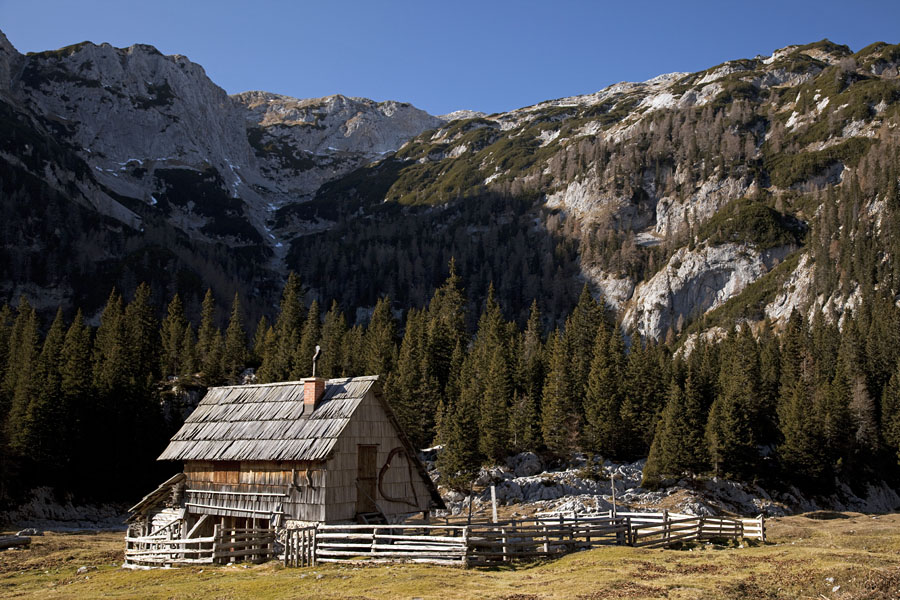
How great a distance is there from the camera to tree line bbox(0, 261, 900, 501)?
71688mm

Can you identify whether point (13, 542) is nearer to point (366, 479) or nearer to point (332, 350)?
point (366, 479)

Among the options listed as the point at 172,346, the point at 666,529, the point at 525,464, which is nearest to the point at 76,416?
the point at 172,346

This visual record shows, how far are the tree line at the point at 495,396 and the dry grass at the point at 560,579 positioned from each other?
130 ft

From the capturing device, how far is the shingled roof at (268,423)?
3322cm

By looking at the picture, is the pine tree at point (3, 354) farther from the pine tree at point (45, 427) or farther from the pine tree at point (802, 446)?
the pine tree at point (802, 446)

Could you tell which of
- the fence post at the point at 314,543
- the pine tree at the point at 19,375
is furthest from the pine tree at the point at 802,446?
the pine tree at the point at 19,375

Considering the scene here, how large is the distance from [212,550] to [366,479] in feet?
25.3

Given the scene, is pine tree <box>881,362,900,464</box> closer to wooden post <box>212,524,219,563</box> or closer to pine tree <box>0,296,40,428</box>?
wooden post <box>212,524,219,563</box>

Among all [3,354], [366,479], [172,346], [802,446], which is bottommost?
[802,446]

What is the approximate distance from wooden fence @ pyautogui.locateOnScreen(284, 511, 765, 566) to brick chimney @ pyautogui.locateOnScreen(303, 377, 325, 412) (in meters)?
6.42

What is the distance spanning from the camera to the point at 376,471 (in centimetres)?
3512

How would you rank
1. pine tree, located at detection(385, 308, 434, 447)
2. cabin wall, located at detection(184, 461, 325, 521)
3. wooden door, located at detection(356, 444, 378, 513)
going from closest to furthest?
cabin wall, located at detection(184, 461, 325, 521)
wooden door, located at detection(356, 444, 378, 513)
pine tree, located at detection(385, 308, 434, 447)

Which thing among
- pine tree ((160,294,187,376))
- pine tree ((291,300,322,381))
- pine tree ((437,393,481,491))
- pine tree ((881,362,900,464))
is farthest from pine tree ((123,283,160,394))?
pine tree ((881,362,900,464))

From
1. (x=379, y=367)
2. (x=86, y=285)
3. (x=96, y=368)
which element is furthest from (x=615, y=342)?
(x=86, y=285)
